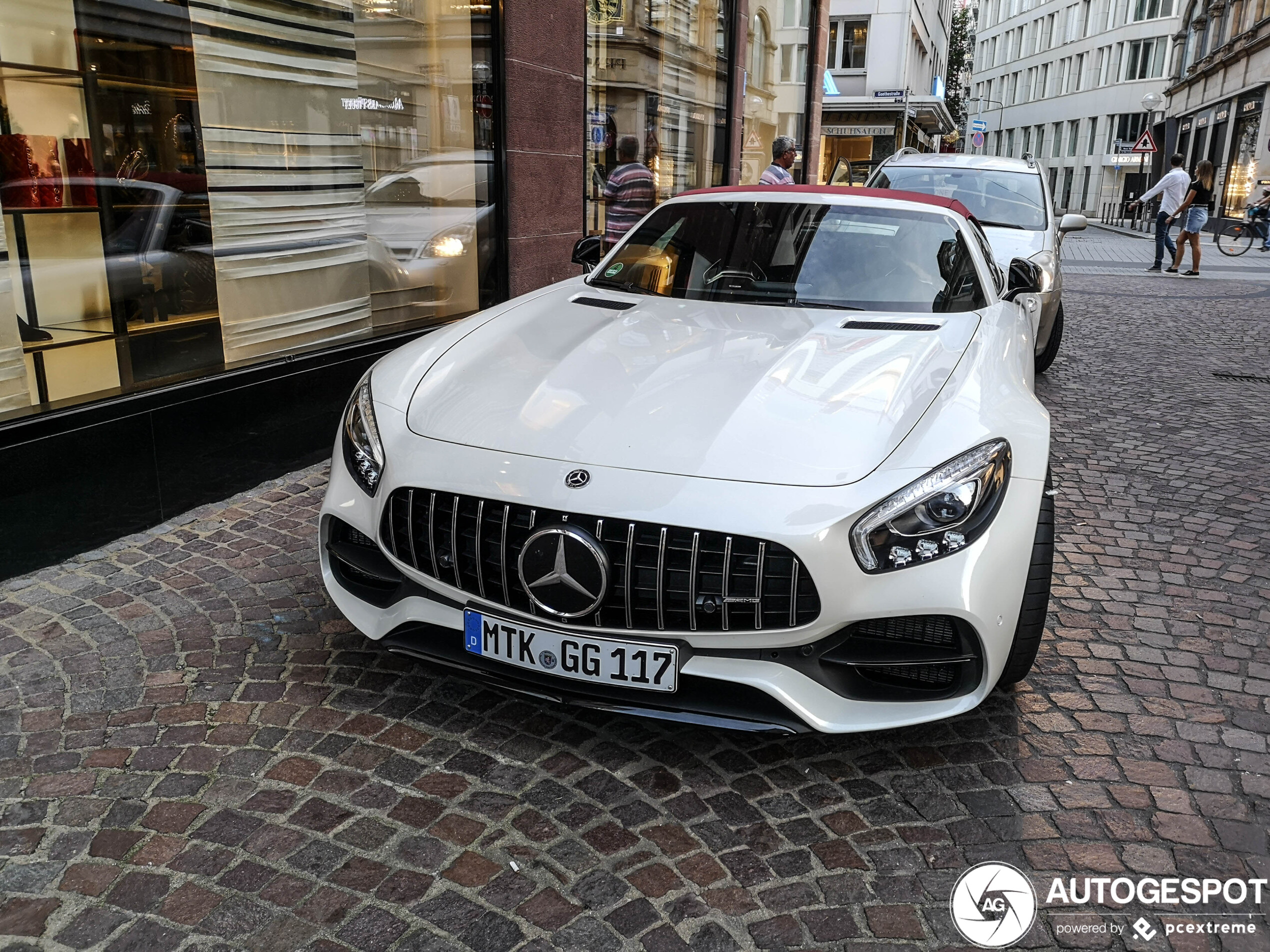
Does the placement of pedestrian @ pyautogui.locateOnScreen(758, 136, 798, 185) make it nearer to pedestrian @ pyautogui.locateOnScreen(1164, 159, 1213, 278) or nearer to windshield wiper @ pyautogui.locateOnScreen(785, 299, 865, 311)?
windshield wiper @ pyautogui.locateOnScreen(785, 299, 865, 311)

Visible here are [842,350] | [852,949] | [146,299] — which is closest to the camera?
[852,949]

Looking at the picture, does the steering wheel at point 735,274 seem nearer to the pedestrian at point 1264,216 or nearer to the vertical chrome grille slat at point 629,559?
the vertical chrome grille slat at point 629,559

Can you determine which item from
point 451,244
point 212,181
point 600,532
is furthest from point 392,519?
point 451,244

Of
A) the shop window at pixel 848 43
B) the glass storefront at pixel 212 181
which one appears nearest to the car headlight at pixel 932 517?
the glass storefront at pixel 212 181

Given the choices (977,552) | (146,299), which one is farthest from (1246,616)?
(146,299)

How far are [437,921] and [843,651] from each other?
115 cm

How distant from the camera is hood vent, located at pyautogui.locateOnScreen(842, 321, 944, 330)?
348 cm

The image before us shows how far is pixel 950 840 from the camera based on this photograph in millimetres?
2436

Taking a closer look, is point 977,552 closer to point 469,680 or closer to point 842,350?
point 842,350

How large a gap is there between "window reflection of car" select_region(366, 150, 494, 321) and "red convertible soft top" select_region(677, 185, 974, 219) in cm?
235

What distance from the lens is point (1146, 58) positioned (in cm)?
5800

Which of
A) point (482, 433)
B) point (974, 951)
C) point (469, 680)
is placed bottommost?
point (974, 951)

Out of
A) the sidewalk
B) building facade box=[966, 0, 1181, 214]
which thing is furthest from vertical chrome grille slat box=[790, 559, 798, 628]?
building facade box=[966, 0, 1181, 214]

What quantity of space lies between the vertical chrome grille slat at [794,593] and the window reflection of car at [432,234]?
4435 millimetres
